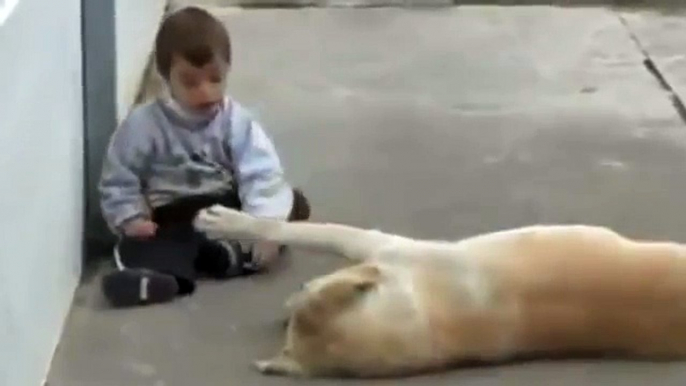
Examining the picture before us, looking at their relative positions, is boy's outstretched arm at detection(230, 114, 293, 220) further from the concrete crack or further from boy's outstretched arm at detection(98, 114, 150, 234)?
the concrete crack

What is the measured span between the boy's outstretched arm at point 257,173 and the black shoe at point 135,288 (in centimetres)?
18

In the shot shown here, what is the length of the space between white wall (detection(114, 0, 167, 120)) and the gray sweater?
0.75 feet

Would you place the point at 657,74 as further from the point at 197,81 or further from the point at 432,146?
the point at 197,81

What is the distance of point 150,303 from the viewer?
1770 mm

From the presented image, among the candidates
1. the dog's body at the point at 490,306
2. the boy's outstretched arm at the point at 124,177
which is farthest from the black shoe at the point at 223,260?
the dog's body at the point at 490,306

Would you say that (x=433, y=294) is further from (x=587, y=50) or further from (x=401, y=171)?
(x=587, y=50)

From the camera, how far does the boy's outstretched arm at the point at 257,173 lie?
1884mm

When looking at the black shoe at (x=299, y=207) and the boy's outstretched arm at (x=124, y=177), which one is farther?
the black shoe at (x=299, y=207)

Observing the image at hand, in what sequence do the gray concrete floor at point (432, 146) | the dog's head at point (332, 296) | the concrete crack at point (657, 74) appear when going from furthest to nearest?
the concrete crack at point (657, 74)
the gray concrete floor at point (432, 146)
the dog's head at point (332, 296)

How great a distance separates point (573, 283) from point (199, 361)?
0.46 m

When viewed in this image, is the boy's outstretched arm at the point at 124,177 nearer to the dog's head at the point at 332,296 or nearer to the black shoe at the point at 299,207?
the black shoe at the point at 299,207

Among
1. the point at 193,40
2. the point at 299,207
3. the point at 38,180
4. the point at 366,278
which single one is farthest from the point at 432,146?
the point at 38,180

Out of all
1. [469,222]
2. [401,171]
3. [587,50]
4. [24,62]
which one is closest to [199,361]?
[24,62]

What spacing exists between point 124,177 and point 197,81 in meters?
0.17
